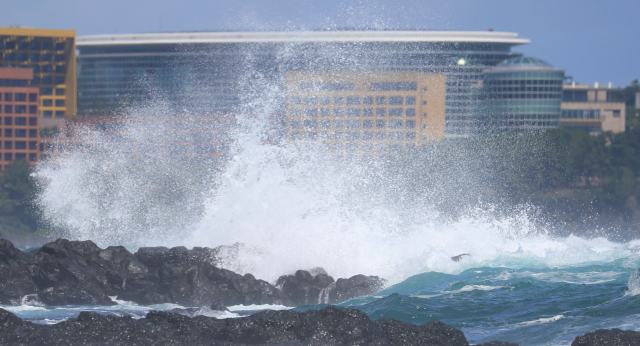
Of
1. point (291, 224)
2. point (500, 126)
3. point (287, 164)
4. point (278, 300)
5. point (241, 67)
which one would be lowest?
point (278, 300)

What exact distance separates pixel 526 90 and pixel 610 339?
7099 cm

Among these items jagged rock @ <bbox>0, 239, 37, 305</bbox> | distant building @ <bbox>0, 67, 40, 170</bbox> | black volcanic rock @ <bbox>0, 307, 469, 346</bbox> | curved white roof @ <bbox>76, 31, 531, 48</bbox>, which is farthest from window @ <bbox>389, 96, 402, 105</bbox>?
black volcanic rock @ <bbox>0, 307, 469, 346</bbox>

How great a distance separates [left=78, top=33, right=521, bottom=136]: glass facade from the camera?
201 ft

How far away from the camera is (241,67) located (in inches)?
2697

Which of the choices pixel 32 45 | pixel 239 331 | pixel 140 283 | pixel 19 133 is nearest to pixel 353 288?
pixel 140 283

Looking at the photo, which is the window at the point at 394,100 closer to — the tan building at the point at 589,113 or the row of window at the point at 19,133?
the row of window at the point at 19,133

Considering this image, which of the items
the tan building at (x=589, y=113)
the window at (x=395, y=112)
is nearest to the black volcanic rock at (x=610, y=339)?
the window at (x=395, y=112)

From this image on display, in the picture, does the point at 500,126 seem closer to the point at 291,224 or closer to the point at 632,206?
the point at 632,206

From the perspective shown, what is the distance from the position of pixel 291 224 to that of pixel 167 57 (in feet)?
223

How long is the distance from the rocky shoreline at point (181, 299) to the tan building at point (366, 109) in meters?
26.5

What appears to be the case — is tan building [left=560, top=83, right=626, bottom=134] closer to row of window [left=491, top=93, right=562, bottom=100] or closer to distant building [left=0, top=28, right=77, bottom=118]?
row of window [left=491, top=93, right=562, bottom=100]

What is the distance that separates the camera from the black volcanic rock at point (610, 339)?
11.1 m

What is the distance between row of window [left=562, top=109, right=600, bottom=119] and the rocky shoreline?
84.6 m

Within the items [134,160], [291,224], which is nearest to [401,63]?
[134,160]
